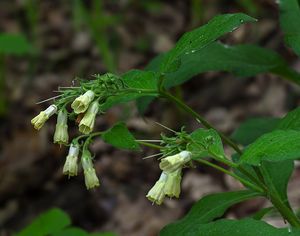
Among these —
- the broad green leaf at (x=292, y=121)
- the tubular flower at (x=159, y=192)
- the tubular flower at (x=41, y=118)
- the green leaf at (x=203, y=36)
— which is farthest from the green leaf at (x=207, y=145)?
the tubular flower at (x=41, y=118)

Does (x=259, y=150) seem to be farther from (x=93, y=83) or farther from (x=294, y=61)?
(x=294, y=61)

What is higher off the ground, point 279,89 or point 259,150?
point 259,150

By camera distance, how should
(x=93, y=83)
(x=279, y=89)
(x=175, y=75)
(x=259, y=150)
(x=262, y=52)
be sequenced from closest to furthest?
(x=259, y=150), (x=93, y=83), (x=175, y=75), (x=262, y=52), (x=279, y=89)

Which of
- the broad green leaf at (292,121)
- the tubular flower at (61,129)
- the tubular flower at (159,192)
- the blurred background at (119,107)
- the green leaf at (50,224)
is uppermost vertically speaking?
the tubular flower at (61,129)

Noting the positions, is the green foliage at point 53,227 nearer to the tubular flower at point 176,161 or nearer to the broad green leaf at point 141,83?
the broad green leaf at point 141,83

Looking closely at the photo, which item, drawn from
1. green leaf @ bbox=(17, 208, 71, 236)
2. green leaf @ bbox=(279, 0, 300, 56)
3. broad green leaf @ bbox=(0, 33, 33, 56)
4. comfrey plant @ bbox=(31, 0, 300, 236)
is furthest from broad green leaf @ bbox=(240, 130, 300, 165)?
broad green leaf @ bbox=(0, 33, 33, 56)

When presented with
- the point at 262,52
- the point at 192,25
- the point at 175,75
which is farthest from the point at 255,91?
the point at 175,75

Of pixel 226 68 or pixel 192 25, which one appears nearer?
pixel 226 68
